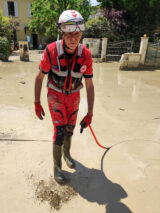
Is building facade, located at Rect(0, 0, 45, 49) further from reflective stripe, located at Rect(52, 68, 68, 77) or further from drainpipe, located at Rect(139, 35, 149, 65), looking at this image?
reflective stripe, located at Rect(52, 68, 68, 77)

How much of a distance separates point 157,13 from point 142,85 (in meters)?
10.3

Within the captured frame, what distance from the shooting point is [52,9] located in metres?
20.4

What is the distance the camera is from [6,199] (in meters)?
2.11

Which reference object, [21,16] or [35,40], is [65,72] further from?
[35,40]

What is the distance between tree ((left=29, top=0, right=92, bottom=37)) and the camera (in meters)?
20.1

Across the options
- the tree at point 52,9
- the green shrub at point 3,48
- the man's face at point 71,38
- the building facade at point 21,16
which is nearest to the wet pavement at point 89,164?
the man's face at point 71,38

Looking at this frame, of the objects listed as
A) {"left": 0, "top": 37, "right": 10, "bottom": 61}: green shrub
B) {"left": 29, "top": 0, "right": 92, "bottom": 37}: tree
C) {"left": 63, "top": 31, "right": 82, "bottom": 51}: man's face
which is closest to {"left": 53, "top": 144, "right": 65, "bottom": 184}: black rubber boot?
{"left": 63, "top": 31, "right": 82, "bottom": 51}: man's face

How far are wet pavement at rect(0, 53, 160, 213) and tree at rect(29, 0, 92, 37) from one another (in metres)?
18.4

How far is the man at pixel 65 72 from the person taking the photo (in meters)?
1.97

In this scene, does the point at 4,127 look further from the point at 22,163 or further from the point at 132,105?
the point at 132,105

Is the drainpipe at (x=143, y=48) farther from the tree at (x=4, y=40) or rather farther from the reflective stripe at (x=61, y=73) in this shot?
the reflective stripe at (x=61, y=73)

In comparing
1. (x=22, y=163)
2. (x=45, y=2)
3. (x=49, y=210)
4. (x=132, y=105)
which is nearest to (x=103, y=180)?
(x=49, y=210)

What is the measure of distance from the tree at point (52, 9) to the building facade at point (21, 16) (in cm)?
353

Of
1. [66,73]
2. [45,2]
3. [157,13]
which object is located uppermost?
[45,2]
